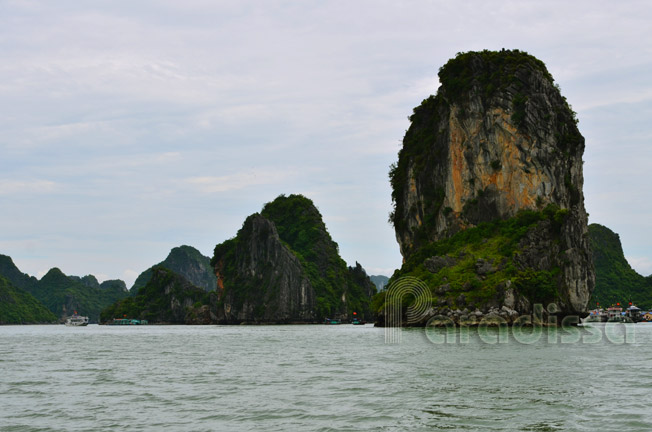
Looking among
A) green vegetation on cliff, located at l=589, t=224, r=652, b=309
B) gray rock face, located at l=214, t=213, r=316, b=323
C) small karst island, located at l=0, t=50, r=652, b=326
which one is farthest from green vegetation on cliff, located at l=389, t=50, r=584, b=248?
green vegetation on cliff, located at l=589, t=224, r=652, b=309

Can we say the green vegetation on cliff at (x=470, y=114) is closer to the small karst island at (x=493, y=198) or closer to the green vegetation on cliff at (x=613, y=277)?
the small karst island at (x=493, y=198)

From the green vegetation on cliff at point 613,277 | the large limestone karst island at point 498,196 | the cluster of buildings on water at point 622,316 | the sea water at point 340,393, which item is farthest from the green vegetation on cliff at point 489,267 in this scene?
the green vegetation on cliff at point 613,277

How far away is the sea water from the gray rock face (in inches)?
4792

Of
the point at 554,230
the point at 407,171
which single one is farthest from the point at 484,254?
the point at 407,171

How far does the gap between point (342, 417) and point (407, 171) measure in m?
102

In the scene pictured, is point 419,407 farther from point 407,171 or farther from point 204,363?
point 407,171

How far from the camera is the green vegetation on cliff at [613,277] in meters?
170

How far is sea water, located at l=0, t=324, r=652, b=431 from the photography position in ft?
56.1

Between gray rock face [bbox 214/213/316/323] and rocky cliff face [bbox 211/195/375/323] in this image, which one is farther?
rocky cliff face [bbox 211/195/375/323]

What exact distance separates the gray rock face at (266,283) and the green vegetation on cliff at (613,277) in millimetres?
74892

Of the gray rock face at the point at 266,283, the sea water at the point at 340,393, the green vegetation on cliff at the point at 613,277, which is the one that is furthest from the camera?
the green vegetation on cliff at the point at 613,277

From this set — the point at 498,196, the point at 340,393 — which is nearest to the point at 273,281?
the point at 498,196

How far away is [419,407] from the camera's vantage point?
19141 millimetres

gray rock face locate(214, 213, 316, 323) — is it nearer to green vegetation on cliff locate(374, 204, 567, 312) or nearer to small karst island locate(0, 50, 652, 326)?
small karst island locate(0, 50, 652, 326)
